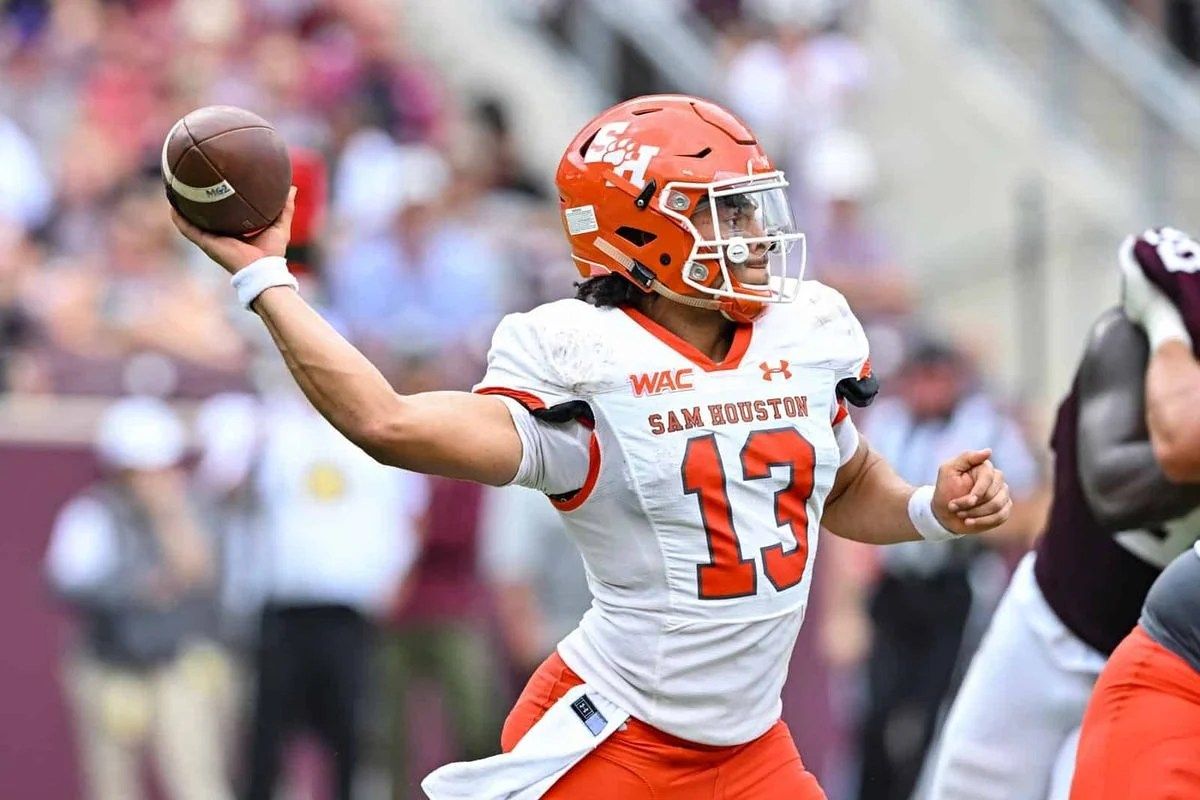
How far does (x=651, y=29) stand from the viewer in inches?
533

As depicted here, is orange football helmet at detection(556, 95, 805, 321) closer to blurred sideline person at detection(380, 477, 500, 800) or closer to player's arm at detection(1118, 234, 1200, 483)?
player's arm at detection(1118, 234, 1200, 483)

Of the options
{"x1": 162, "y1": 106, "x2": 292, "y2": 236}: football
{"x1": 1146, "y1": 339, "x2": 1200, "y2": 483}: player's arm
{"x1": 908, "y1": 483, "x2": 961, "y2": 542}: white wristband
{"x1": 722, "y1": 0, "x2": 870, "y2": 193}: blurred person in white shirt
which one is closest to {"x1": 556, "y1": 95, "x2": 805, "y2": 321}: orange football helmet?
{"x1": 908, "y1": 483, "x2": 961, "y2": 542}: white wristband

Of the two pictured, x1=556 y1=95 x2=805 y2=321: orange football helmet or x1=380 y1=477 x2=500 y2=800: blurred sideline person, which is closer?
x1=556 y1=95 x2=805 y2=321: orange football helmet

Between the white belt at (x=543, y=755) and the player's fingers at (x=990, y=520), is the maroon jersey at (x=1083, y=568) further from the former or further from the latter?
the white belt at (x=543, y=755)

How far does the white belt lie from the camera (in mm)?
4035

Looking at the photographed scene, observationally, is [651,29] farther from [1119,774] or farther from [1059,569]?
[1119,774]

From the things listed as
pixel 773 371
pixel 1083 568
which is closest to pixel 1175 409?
pixel 1083 568

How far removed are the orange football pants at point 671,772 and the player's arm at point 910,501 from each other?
527 mm

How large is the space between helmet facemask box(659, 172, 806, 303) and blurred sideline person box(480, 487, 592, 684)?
211 inches

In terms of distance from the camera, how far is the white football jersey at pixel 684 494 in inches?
155

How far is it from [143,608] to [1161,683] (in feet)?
18.1

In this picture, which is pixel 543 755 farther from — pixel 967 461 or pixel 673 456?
pixel 967 461

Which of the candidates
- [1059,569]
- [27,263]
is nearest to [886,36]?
[27,263]

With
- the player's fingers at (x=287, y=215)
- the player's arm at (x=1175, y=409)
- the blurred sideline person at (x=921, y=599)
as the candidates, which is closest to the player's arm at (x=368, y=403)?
the player's fingers at (x=287, y=215)
